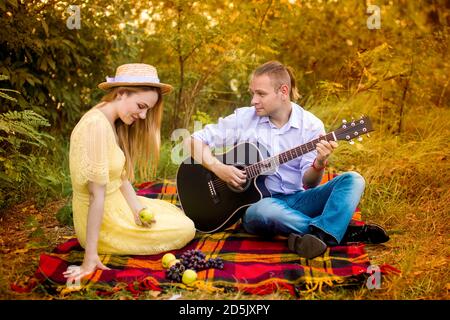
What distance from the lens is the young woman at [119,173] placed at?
3.18 m

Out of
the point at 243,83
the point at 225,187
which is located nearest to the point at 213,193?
the point at 225,187

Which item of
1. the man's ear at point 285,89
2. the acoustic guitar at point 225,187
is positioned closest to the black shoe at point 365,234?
the acoustic guitar at point 225,187

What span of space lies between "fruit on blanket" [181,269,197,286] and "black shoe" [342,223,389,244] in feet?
4.10

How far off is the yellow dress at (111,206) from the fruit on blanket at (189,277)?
0.52 m

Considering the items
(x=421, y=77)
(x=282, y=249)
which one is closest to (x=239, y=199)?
(x=282, y=249)

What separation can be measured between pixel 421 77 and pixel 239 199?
319cm

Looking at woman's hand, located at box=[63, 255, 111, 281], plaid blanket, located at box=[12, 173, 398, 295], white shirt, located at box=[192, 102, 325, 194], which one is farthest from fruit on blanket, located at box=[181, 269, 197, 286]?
white shirt, located at box=[192, 102, 325, 194]

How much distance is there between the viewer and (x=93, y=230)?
3148 mm

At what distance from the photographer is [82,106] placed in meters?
5.85

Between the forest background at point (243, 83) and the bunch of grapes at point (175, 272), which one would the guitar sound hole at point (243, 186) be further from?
the forest background at point (243, 83)

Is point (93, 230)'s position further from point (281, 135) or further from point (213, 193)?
point (281, 135)

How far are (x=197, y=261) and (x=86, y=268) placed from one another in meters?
0.64

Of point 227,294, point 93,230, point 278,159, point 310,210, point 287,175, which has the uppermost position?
point 278,159

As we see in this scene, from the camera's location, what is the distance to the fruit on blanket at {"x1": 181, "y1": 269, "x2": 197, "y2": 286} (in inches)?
122
